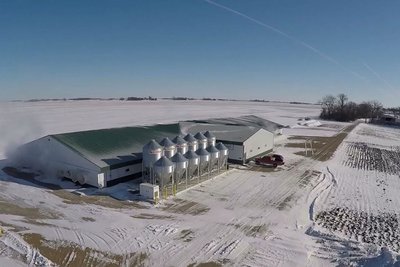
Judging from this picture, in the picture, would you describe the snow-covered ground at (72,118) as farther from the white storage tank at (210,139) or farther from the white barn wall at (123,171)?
the white storage tank at (210,139)

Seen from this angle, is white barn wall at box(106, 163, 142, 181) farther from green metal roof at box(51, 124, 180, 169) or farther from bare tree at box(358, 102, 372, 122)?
bare tree at box(358, 102, 372, 122)

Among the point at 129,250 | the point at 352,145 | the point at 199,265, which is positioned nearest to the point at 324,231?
the point at 199,265

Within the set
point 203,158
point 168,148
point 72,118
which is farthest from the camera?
point 72,118

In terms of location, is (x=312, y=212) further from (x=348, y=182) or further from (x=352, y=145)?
(x=352, y=145)

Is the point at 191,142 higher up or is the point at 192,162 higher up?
the point at 191,142

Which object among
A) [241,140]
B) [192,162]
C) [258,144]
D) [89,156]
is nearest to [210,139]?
[241,140]

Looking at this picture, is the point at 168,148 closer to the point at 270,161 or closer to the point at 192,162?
the point at 192,162

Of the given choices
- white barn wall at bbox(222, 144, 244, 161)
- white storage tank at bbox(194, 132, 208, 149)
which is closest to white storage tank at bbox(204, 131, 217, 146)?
A: white storage tank at bbox(194, 132, 208, 149)
